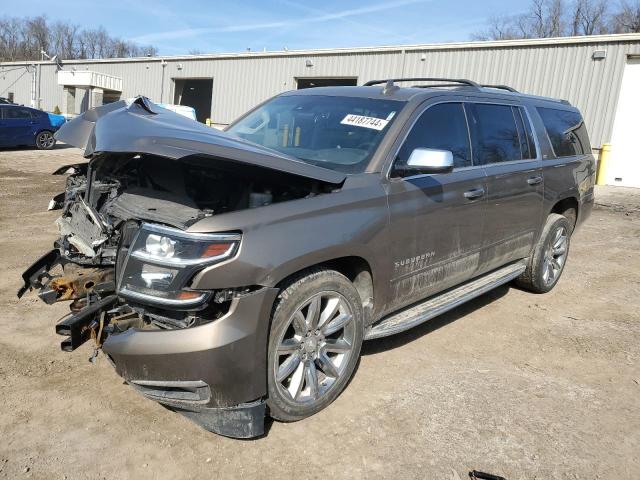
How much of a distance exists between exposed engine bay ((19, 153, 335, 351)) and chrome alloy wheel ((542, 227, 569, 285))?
11.4 ft

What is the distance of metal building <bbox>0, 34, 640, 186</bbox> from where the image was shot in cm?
1627

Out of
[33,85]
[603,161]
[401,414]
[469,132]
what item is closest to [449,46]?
[603,161]

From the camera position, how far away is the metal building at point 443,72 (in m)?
16.3

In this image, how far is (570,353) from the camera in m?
4.28

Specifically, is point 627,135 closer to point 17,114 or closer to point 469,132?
point 469,132

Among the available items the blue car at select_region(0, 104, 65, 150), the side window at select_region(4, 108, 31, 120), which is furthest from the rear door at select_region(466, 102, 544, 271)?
the side window at select_region(4, 108, 31, 120)

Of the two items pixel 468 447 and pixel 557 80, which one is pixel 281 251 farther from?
pixel 557 80

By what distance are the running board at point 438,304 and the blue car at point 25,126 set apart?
17807 mm

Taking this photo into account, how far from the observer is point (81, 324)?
107 inches

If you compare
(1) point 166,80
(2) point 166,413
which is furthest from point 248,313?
(1) point 166,80

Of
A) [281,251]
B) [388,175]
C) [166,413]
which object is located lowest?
[166,413]

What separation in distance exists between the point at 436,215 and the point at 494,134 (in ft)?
4.16

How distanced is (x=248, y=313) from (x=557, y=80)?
17230 millimetres

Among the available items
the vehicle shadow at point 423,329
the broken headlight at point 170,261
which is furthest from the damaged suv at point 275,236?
the vehicle shadow at point 423,329
